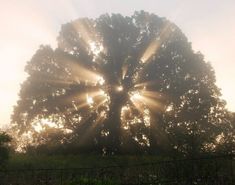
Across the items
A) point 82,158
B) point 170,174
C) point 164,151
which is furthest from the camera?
point 164,151

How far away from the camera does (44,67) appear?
142 ft

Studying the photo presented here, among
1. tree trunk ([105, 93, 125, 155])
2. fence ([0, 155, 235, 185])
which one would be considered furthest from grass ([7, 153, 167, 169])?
fence ([0, 155, 235, 185])

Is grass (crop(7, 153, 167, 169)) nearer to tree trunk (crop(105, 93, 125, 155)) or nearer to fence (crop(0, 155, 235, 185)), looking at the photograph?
tree trunk (crop(105, 93, 125, 155))

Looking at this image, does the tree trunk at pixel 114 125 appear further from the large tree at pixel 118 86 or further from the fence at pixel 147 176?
the fence at pixel 147 176

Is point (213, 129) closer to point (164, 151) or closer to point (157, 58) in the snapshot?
point (164, 151)

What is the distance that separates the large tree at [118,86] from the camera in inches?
1630

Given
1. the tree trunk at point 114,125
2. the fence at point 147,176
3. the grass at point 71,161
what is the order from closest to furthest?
the fence at point 147,176
the grass at point 71,161
the tree trunk at point 114,125

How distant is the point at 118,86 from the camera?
43.6m

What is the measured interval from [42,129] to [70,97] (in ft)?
15.2

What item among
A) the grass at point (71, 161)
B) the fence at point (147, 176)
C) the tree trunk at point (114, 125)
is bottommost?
the fence at point (147, 176)

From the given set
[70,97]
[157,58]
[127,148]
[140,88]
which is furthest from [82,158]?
[157,58]

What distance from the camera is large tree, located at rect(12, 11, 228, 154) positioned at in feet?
136

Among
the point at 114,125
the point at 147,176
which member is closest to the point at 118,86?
the point at 114,125

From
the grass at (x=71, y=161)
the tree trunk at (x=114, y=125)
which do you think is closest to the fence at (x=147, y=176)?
the grass at (x=71, y=161)
